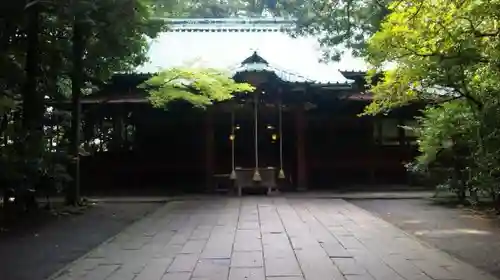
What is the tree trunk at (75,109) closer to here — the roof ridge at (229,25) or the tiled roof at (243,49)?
the tiled roof at (243,49)

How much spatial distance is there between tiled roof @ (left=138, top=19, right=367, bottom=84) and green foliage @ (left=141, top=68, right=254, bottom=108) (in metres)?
1.36

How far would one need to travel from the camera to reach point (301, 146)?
17.0 metres

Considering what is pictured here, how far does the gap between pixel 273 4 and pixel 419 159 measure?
1592cm

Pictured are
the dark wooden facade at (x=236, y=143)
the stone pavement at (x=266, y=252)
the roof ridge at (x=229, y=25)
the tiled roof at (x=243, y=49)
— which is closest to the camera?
the stone pavement at (x=266, y=252)

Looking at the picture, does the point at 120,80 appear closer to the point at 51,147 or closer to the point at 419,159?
the point at 51,147

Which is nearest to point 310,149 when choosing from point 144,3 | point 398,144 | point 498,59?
point 398,144

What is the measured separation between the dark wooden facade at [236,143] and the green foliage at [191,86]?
270 cm

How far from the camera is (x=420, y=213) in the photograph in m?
11.7

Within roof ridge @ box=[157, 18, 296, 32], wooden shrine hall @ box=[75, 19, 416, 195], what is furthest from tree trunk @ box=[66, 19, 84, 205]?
roof ridge @ box=[157, 18, 296, 32]

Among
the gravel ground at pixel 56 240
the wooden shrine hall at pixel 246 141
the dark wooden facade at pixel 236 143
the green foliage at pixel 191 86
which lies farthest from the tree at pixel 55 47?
the dark wooden facade at pixel 236 143

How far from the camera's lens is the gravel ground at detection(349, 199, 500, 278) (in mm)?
7154

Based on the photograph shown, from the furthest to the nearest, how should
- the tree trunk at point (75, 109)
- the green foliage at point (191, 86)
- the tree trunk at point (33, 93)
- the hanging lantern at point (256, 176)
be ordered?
the hanging lantern at point (256, 176) < the green foliage at point (191, 86) < the tree trunk at point (75, 109) < the tree trunk at point (33, 93)

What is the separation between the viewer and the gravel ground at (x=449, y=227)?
23.5 feet

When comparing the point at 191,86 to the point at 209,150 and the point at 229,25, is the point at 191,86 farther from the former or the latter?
the point at 229,25
